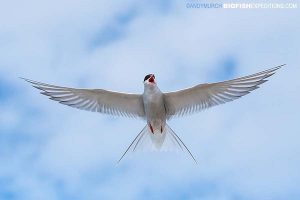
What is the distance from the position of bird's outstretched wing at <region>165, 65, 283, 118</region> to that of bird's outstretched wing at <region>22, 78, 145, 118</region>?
2.03 ft

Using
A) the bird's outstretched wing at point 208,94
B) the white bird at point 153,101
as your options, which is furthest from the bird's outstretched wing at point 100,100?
the bird's outstretched wing at point 208,94

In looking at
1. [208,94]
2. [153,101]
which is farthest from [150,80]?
[208,94]

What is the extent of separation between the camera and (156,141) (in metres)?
12.1

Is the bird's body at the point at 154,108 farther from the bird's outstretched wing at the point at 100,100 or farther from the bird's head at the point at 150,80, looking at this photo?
the bird's outstretched wing at the point at 100,100

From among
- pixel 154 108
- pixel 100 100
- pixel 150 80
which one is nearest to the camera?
pixel 150 80

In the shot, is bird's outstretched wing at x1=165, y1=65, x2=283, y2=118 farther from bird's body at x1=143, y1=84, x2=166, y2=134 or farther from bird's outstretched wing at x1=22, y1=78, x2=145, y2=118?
bird's outstretched wing at x1=22, y1=78, x2=145, y2=118

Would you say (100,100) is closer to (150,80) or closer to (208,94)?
(150,80)

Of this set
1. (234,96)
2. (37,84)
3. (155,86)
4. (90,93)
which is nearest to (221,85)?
(234,96)

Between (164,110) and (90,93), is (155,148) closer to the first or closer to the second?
(164,110)

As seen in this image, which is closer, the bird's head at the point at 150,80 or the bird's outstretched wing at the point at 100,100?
the bird's head at the point at 150,80

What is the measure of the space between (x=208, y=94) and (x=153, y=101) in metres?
0.95

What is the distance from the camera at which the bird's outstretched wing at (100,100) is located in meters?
11.9

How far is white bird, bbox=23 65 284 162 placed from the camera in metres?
11.6

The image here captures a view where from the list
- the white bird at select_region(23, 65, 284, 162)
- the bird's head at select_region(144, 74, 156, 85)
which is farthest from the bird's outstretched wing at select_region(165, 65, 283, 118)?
the bird's head at select_region(144, 74, 156, 85)
